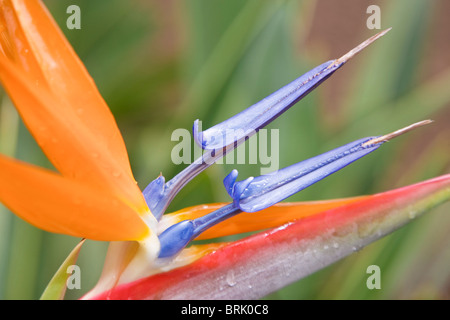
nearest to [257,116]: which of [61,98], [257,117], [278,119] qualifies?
[257,117]

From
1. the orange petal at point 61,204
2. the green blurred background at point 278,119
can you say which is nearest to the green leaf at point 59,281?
the orange petal at point 61,204

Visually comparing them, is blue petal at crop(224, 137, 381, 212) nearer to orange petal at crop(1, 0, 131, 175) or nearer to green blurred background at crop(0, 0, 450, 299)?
orange petal at crop(1, 0, 131, 175)

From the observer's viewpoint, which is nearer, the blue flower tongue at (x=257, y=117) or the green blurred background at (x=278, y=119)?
the blue flower tongue at (x=257, y=117)

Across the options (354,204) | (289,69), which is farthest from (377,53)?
(354,204)

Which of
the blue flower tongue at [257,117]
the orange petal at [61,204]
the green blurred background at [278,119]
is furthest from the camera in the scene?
the green blurred background at [278,119]

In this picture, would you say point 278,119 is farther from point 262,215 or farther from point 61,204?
point 61,204

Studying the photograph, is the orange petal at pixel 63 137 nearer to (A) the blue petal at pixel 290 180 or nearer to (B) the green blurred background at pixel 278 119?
(A) the blue petal at pixel 290 180
